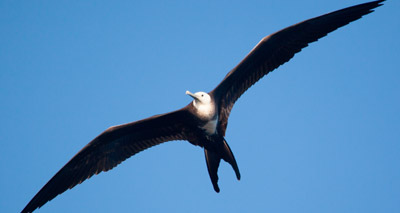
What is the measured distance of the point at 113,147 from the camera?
333 inches

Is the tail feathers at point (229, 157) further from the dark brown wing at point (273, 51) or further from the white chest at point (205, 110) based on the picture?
the white chest at point (205, 110)

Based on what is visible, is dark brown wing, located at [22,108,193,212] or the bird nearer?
the bird

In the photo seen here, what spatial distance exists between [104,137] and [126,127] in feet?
1.24

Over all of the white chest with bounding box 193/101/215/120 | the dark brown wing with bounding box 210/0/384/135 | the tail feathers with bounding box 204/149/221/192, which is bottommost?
the tail feathers with bounding box 204/149/221/192

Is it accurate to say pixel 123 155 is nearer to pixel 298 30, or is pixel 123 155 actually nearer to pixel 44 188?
pixel 44 188

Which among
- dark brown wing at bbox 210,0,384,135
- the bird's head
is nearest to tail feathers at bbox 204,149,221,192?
dark brown wing at bbox 210,0,384,135

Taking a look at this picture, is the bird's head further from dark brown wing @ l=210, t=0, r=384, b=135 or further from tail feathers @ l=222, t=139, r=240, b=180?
tail feathers @ l=222, t=139, r=240, b=180

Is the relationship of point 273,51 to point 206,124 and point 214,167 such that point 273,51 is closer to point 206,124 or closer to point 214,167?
point 206,124

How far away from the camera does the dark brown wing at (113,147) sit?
26.7ft

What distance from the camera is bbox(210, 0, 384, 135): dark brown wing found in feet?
25.5

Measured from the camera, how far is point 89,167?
8.39m

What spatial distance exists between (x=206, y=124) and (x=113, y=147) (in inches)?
62.8

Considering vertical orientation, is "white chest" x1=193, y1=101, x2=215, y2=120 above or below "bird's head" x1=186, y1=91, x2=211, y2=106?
below

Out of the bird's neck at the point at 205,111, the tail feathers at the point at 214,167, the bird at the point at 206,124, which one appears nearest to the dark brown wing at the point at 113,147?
the bird at the point at 206,124
